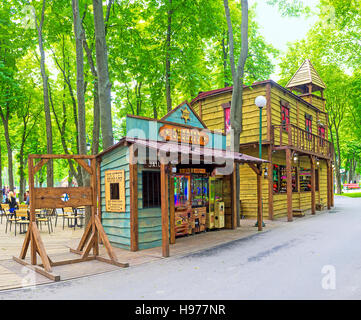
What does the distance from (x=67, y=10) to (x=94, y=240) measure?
36.6 feet

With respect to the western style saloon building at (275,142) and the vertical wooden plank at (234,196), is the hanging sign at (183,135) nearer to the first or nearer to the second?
the vertical wooden plank at (234,196)

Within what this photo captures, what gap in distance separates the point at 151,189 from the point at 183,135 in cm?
238

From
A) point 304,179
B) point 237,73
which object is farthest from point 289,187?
point 304,179

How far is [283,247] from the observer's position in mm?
9023

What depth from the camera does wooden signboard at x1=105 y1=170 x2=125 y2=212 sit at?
A: 911 centimetres

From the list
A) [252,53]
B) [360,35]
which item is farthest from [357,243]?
[360,35]

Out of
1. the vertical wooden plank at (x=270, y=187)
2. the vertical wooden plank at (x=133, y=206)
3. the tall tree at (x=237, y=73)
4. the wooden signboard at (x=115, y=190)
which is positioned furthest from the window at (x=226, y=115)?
the vertical wooden plank at (x=133, y=206)

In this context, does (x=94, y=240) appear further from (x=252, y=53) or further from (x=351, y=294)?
(x=252, y=53)

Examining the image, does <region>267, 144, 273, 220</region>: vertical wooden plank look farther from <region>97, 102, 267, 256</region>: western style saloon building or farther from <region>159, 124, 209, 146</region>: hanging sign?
<region>159, 124, 209, 146</region>: hanging sign

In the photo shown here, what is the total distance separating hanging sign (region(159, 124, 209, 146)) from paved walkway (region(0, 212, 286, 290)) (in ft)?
10.6

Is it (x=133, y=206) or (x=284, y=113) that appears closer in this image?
(x=133, y=206)

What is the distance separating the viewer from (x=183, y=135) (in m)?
10.9

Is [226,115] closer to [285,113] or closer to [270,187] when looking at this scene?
[285,113]

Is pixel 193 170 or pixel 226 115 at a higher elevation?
pixel 226 115
